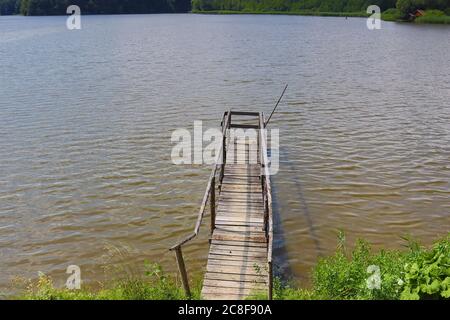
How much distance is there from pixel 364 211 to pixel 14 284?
1088 cm

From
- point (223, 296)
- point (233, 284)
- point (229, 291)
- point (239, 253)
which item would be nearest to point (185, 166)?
point (239, 253)

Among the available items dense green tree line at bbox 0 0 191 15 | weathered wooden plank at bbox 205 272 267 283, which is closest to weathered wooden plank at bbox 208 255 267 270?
A: weathered wooden plank at bbox 205 272 267 283

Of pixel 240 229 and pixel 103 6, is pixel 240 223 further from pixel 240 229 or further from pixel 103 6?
pixel 103 6

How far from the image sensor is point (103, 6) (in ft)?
554

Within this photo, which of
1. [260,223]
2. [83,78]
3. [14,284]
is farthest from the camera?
[83,78]

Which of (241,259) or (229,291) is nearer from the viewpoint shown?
(229,291)

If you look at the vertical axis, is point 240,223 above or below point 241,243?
above

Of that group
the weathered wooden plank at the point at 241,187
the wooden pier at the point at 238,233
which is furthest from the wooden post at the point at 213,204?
the weathered wooden plank at the point at 241,187

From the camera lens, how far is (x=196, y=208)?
15.4 meters

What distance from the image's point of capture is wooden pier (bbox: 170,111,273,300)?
32.2 feet

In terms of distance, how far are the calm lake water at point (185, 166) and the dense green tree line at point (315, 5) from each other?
60.1 meters

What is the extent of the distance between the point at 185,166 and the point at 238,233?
724 cm
